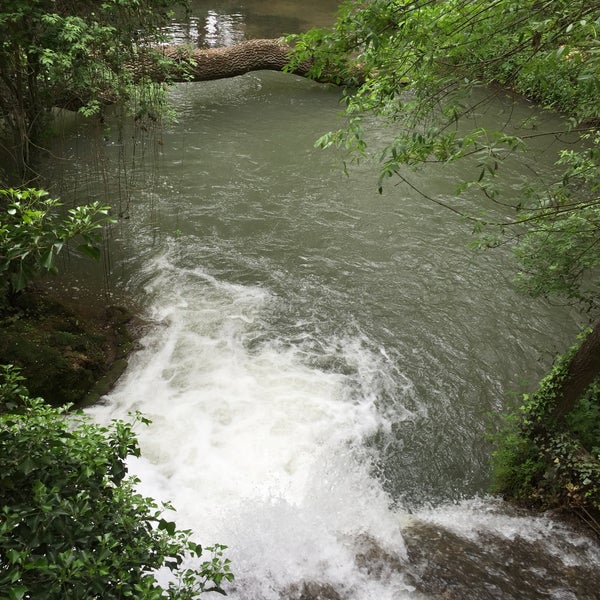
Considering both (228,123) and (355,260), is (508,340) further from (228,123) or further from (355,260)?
(228,123)

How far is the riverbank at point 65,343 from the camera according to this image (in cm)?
536

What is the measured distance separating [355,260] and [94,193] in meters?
4.51

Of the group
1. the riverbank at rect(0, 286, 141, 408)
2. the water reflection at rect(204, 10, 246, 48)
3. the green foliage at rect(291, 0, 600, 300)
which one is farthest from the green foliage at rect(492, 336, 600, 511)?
the water reflection at rect(204, 10, 246, 48)

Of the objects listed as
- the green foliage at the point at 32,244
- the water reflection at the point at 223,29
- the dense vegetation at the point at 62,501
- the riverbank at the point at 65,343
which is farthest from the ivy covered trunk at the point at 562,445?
the water reflection at the point at 223,29

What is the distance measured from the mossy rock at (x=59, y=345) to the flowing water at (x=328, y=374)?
336mm

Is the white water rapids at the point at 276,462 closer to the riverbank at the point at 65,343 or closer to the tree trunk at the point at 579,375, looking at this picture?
the riverbank at the point at 65,343

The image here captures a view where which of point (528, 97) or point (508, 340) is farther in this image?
point (528, 97)

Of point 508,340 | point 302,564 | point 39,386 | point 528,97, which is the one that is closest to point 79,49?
point 39,386

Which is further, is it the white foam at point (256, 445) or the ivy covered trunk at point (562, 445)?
the ivy covered trunk at point (562, 445)

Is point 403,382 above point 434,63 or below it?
below

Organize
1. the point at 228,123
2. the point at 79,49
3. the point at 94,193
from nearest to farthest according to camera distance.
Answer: the point at 79,49
the point at 94,193
the point at 228,123

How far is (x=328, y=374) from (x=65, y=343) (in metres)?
2.95

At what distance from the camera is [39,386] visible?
5.29 meters

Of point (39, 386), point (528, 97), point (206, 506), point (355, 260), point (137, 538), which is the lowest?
point (206, 506)
